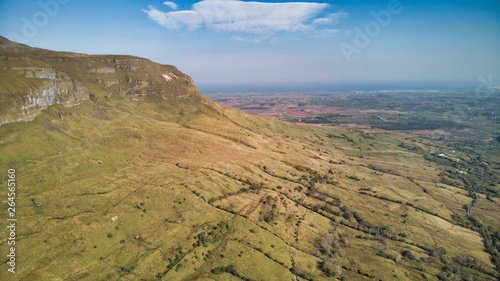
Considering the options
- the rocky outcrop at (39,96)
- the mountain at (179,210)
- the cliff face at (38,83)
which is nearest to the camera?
the mountain at (179,210)

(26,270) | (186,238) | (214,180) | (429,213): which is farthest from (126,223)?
(429,213)

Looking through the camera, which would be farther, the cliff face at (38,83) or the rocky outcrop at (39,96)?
the cliff face at (38,83)

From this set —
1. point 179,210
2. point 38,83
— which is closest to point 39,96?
point 38,83

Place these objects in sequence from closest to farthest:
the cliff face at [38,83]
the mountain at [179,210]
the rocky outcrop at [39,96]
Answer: the mountain at [179,210], the rocky outcrop at [39,96], the cliff face at [38,83]

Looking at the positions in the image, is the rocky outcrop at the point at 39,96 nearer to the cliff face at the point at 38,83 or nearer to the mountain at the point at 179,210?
the cliff face at the point at 38,83

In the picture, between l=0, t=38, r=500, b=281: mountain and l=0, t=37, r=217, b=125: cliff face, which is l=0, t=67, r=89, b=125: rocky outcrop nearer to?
l=0, t=37, r=217, b=125: cliff face

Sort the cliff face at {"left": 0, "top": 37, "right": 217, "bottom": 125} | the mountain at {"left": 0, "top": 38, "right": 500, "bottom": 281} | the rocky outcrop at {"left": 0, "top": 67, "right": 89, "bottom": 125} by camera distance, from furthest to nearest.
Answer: the cliff face at {"left": 0, "top": 37, "right": 217, "bottom": 125} → the rocky outcrop at {"left": 0, "top": 67, "right": 89, "bottom": 125} → the mountain at {"left": 0, "top": 38, "right": 500, "bottom": 281}

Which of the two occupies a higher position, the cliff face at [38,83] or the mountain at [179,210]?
the cliff face at [38,83]

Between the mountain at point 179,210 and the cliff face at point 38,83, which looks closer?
the mountain at point 179,210

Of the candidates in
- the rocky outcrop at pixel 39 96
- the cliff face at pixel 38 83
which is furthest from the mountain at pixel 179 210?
the cliff face at pixel 38 83

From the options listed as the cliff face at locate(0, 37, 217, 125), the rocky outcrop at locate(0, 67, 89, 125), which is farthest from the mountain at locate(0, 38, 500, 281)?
the cliff face at locate(0, 37, 217, 125)
